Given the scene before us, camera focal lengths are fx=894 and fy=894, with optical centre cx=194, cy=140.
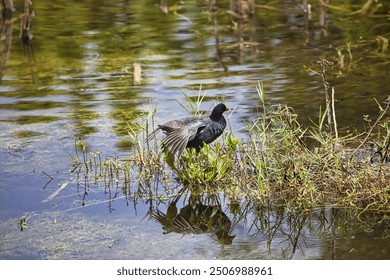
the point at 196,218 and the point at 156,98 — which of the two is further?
the point at 156,98

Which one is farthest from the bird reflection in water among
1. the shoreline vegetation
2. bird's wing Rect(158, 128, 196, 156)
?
bird's wing Rect(158, 128, 196, 156)

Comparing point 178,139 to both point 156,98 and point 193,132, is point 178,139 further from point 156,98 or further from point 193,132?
point 156,98

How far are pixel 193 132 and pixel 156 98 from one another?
2.81 metres

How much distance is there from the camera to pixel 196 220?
7016 millimetres

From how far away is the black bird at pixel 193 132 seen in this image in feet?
24.1

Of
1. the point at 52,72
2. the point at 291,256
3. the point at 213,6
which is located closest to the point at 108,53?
the point at 52,72

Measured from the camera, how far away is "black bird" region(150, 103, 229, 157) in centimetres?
734

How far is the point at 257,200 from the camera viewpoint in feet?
23.2

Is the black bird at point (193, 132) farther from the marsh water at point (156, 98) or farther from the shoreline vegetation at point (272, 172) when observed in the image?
the marsh water at point (156, 98)

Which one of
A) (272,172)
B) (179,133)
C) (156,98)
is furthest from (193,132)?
(156,98)

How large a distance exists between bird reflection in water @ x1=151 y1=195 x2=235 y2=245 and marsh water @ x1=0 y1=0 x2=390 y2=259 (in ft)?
0.06

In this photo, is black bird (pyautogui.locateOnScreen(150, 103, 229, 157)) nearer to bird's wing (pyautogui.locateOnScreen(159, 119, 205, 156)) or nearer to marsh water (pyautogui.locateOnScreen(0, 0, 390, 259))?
bird's wing (pyautogui.locateOnScreen(159, 119, 205, 156))

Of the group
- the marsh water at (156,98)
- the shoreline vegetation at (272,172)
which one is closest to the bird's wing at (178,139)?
the shoreline vegetation at (272,172)

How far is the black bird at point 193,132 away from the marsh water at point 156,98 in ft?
1.33
